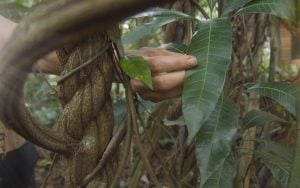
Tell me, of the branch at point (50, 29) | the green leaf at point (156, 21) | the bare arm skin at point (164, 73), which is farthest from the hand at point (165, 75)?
the branch at point (50, 29)

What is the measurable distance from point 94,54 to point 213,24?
0.70 feet

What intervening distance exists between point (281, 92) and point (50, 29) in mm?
544

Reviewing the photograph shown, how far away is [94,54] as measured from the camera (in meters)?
0.52

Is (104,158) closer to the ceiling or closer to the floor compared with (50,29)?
closer to the floor

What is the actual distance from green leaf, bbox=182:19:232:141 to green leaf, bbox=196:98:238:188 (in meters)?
0.09

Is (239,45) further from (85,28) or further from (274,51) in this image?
(85,28)

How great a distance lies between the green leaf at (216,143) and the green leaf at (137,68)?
0.47 feet

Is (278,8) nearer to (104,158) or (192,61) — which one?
(192,61)

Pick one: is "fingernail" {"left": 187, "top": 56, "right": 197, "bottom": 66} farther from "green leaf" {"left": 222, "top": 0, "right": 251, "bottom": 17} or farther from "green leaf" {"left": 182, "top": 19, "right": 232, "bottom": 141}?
"green leaf" {"left": 222, "top": 0, "right": 251, "bottom": 17}

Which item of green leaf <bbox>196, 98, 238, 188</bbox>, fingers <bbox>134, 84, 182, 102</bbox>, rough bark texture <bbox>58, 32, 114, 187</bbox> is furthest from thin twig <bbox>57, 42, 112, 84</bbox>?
green leaf <bbox>196, 98, 238, 188</bbox>

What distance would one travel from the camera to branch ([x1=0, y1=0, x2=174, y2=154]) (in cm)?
25

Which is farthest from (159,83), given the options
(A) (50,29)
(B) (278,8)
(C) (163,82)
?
(A) (50,29)

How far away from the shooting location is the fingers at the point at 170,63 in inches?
23.1

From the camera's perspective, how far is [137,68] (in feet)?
1.79
